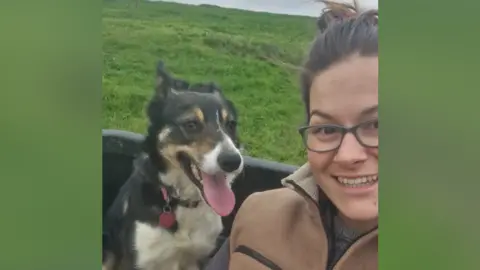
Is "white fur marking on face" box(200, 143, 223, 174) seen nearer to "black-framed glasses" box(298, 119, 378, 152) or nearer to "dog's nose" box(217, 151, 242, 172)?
"dog's nose" box(217, 151, 242, 172)

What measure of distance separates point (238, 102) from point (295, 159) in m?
0.31

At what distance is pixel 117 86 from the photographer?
2.86m

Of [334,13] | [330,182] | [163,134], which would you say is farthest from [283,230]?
[334,13]

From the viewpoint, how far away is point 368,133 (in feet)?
8.87

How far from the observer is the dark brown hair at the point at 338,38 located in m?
2.71

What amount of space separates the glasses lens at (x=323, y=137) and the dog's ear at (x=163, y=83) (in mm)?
559

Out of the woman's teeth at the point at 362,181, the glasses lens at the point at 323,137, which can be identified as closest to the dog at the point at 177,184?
the glasses lens at the point at 323,137

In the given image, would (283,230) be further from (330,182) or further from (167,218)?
(167,218)

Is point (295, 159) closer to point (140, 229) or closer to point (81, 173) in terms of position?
point (140, 229)

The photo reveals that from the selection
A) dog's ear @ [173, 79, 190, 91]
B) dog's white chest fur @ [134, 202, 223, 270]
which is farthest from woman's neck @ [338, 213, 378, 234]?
dog's ear @ [173, 79, 190, 91]

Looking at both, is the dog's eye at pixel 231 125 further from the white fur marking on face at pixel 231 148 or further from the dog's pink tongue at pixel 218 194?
the dog's pink tongue at pixel 218 194

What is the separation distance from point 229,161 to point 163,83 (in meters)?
0.41

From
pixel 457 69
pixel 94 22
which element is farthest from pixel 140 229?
pixel 457 69

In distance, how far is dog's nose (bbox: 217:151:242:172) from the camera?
273 cm
